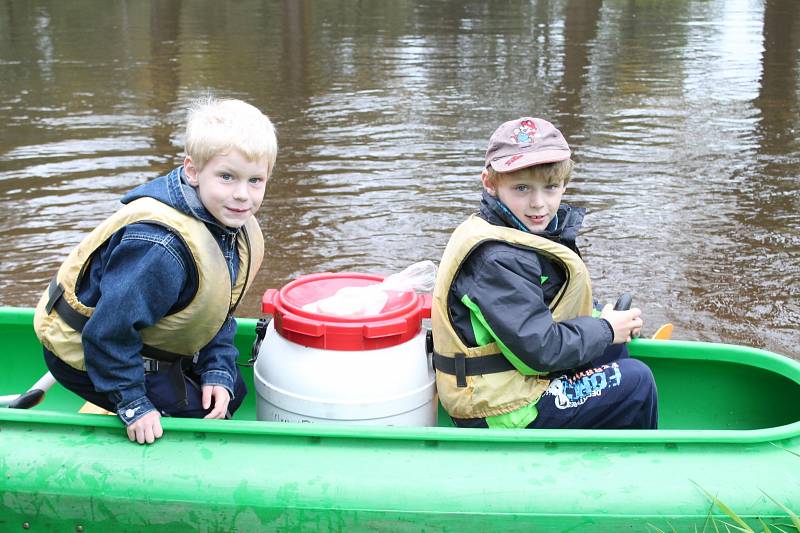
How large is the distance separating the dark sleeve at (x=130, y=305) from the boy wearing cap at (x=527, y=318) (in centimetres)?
78

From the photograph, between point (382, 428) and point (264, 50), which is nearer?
point (382, 428)

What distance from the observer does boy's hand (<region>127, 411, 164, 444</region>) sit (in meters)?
2.49

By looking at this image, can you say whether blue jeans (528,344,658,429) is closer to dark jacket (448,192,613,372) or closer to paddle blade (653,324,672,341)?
dark jacket (448,192,613,372)

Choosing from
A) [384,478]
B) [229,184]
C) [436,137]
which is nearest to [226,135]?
[229,184]

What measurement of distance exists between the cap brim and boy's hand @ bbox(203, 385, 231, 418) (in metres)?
1.07

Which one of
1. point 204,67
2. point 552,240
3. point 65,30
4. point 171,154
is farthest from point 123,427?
point 65,30

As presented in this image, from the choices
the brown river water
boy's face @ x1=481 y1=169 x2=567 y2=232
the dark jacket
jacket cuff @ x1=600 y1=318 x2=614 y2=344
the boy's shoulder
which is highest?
boy's face @ x1=481 y1=169 x2=567 y2=232

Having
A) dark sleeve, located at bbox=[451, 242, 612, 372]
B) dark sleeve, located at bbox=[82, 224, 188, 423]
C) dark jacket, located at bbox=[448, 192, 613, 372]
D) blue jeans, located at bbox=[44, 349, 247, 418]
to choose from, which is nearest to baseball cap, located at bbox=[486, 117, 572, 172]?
dark jacket, located at bbox=[448, 192, 613, 372]

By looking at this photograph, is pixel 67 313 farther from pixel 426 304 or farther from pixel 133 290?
pixel 426 304

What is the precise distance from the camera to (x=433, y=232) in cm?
622

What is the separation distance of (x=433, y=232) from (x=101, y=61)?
838cm

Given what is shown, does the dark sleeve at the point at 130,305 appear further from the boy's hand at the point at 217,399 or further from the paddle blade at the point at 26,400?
the paddle blade at the point at 26,400

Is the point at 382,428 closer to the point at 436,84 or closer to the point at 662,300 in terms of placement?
the point at 662,300

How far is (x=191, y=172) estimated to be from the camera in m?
2.56
